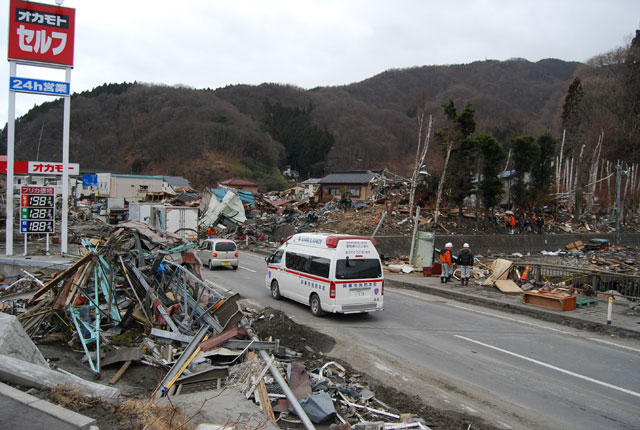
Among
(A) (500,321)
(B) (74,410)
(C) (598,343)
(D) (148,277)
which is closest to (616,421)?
(C) (598,343)

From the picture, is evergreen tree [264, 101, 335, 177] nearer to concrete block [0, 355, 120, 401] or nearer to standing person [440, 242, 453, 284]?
standing person [440, 242, 453, 284]

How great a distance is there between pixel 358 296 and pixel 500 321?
4.40 meters

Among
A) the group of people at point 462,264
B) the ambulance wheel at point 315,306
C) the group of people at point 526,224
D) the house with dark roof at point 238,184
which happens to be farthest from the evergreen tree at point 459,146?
the house with dark roof at point 238,184

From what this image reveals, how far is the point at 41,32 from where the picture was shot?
1888 centimetres

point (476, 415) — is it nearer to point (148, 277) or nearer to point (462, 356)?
point (462, 356)

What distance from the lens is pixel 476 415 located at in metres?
6.50

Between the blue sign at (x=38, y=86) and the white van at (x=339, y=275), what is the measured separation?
546 inches

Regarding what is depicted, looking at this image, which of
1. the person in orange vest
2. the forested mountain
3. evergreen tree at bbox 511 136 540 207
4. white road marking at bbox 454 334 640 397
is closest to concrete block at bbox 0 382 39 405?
white road marking at bbox 454 334 640 397

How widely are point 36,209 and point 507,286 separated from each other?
19830mm

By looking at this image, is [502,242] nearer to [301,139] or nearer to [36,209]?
[36,209]

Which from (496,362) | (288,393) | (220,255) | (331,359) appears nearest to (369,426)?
(288,393)

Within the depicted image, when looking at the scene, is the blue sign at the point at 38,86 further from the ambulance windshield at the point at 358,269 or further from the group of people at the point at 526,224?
the group of people at the point at 526,224

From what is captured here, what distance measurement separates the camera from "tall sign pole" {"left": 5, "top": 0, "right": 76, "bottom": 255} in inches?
725

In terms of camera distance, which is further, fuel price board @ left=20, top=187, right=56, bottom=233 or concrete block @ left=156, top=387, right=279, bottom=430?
fuel price board @ left=20, top=187, right=56, bottom=233
